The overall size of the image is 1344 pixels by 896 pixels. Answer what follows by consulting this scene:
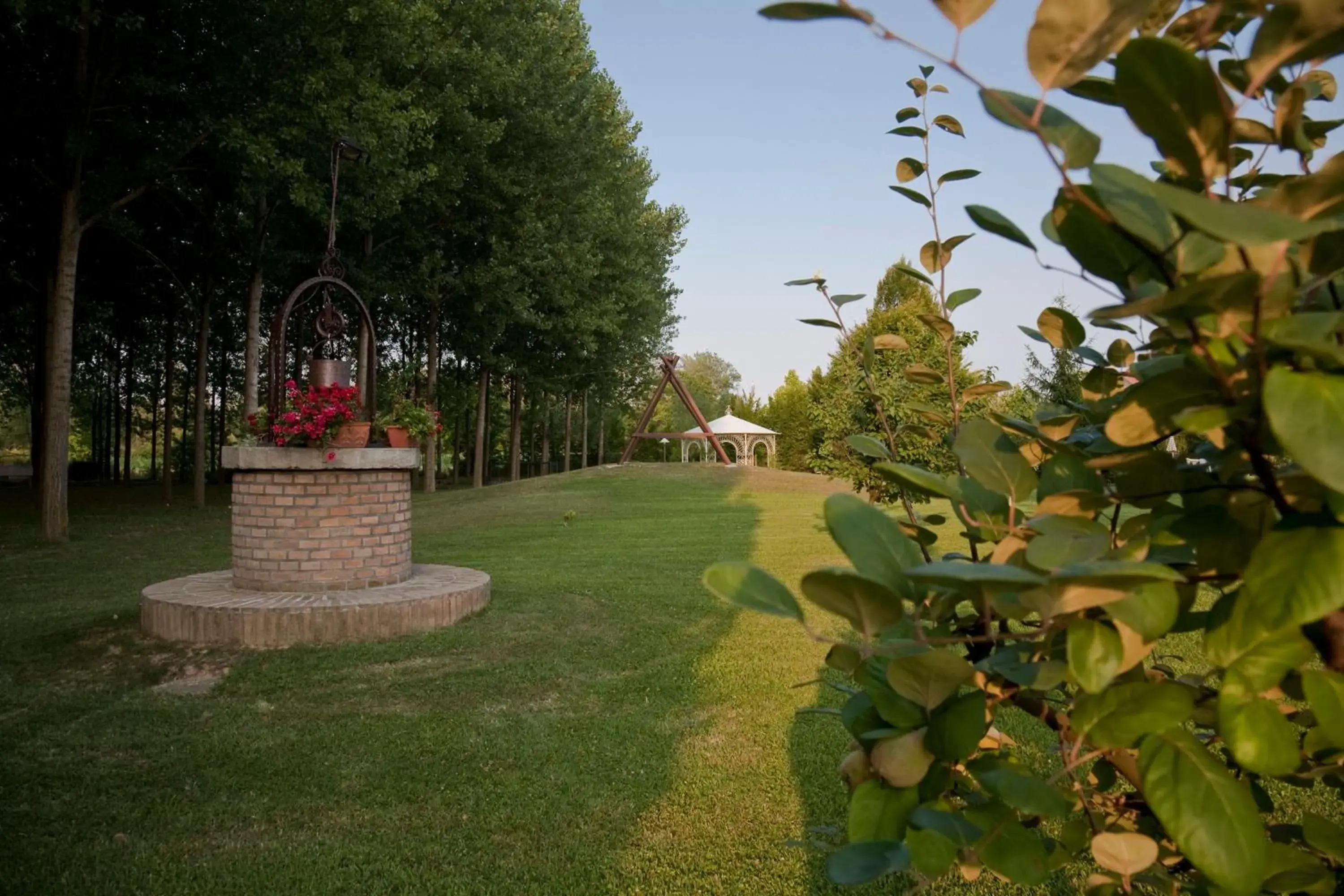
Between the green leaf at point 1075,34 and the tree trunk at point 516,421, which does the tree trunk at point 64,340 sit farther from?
the tree trunk at point 516,421

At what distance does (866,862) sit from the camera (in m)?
0.60

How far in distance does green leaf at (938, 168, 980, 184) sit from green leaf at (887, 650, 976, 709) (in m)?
0.78

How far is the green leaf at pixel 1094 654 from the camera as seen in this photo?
1.78ft

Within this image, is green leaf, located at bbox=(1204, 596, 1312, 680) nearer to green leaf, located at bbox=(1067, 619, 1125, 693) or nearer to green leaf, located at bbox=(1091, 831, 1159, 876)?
green leaf, located at bbox=(1067, 619, 1125, 693)

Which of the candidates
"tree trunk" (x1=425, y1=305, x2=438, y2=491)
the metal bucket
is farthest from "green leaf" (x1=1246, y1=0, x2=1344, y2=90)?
"tree trunk" (x1=425, y1=305, x2=438, y2=491)

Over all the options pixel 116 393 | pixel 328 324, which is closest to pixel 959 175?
pixel 328 324

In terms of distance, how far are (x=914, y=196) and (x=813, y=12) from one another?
759 mm

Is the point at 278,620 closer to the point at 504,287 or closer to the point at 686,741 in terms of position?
the point at 686,741

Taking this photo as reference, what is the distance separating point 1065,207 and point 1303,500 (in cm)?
26

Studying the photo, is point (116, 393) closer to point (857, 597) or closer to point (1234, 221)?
point (857, 597)

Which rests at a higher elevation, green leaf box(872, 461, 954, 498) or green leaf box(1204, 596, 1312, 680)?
green leaf box(872, 461, 954, 498)

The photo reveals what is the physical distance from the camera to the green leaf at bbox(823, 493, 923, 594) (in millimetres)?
564

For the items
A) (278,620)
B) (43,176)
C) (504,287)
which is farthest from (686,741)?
(504,287)

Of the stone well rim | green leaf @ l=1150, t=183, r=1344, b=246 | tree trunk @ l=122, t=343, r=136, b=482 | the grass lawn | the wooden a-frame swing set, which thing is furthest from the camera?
the wooden a-frame swing set
